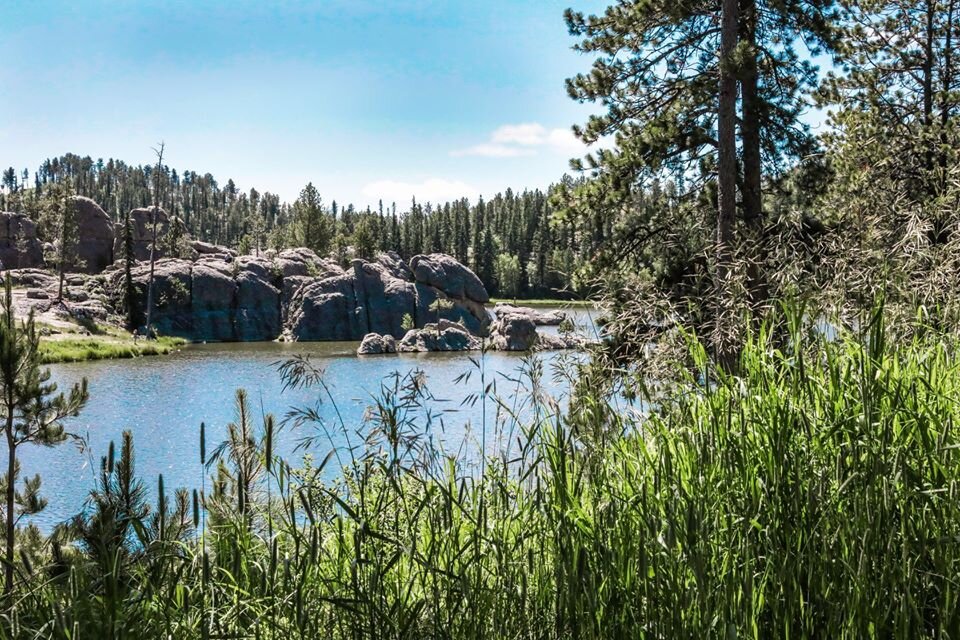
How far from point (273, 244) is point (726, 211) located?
283 ft

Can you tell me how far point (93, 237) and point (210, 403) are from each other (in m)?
45.1

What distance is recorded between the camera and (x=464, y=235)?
104125mm

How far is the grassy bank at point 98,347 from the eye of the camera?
35.8 m

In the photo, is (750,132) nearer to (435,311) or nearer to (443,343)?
(443,343)

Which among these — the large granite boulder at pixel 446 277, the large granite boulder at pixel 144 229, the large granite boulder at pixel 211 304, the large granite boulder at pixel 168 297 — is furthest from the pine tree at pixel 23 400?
the large granite boulder at pixel 144 229

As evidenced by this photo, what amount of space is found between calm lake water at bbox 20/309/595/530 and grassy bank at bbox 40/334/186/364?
1218 millimetres

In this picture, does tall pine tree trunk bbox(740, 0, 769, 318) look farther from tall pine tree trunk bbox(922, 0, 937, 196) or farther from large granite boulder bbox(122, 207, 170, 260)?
large granite boulder bbox(122, 207, 170, 260)

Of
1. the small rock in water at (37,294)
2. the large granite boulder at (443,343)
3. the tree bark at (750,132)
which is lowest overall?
the large granite boulder at (443,343)

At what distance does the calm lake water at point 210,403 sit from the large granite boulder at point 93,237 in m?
21.4

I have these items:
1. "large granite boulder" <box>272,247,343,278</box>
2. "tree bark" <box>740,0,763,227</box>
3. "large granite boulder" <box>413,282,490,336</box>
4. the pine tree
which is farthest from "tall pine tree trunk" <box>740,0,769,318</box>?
"large granite boulder" <box>272,247,343,278</box>

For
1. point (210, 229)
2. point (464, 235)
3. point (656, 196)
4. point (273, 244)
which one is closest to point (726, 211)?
point (656, 196)

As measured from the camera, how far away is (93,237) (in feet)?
201

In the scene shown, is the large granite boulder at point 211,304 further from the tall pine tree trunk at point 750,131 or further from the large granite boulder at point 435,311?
the tall pine tree trunk at point 750,131

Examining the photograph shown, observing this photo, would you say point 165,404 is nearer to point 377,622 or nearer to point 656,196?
point 656,196
